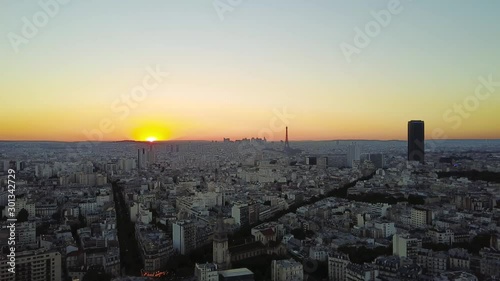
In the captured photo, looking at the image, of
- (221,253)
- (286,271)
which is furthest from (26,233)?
(286,271)

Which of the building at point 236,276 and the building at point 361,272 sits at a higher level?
the building at point 361,272

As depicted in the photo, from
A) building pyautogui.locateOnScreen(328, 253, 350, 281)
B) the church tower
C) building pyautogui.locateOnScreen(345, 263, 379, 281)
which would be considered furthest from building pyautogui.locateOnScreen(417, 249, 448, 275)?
the church tower

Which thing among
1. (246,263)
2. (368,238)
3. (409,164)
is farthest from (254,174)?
(246,263)

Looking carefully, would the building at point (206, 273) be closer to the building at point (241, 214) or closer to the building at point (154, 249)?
the building at point (154, 249)

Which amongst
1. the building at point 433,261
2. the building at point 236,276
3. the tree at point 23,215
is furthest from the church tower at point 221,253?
the tree at point 23,215

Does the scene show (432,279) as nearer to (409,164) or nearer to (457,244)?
(457,244)

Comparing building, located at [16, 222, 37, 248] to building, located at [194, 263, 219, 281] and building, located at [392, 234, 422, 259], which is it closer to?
building, located at [194, 263, 219, 281]
